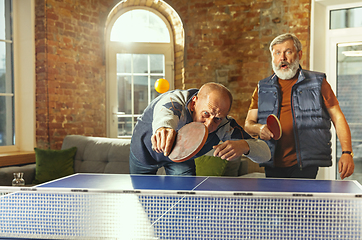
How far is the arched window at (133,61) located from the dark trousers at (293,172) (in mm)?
3430

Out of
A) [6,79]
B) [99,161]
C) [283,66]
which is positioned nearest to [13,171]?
[99,161]

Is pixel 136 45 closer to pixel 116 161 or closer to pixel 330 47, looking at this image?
pixel 116 161

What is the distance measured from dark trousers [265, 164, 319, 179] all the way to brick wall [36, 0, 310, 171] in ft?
8.63

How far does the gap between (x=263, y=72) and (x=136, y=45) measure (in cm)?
212

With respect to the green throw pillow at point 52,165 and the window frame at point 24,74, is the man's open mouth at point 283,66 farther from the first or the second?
the window frame at point 24,74

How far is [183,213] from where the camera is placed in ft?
4.59

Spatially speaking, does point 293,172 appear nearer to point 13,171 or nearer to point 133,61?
point 13,171

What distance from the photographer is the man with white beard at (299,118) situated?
7.34 ft

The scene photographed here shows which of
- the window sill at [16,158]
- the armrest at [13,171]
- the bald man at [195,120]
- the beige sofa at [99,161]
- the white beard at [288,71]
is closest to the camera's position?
the bald man at [195,120]

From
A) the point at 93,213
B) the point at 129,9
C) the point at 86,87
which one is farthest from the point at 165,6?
the point at 93,213

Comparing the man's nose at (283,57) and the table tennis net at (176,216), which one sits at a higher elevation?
the man's nose at (283,57)

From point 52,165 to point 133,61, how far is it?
2.29m

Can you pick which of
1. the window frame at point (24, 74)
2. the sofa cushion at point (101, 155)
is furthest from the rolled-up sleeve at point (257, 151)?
the window frame at point (24, 74)

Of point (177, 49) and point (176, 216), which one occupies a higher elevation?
point (177, 49)
